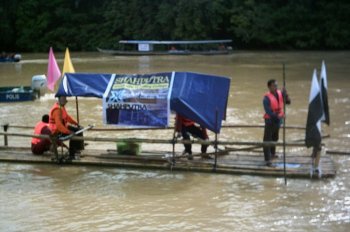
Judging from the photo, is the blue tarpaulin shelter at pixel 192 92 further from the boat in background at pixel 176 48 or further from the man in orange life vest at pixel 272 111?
the boat in background at pixel 176 48

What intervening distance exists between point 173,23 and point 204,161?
159 ft

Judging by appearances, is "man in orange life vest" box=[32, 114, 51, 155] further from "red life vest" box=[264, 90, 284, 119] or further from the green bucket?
"red life vest" box=[264, 90, 284, 119]

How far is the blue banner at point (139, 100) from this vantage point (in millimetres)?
11711

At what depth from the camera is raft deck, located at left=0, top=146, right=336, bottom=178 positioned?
36.3 feet

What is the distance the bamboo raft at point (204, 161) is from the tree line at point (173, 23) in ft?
143

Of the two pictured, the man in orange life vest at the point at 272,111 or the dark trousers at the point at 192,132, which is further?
the dark trousers at the point at 192,132

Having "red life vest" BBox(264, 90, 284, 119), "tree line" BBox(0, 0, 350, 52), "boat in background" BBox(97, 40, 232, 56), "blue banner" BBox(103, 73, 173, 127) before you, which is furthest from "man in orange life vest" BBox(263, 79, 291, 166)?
"tree line" BBox(0, 0, 350, 52)

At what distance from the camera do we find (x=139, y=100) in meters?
11.9

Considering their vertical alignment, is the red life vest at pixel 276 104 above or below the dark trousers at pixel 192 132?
above

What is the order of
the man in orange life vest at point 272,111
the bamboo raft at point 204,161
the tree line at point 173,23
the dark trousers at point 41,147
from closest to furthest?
the bamboo raft at point 204,161 < the man in orange life vest at point 272,111 < the dark trousers at point 41,147 < the tree line at point 173,23

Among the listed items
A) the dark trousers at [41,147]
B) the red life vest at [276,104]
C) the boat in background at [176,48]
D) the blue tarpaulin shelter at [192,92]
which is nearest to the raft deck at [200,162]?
the dark trousers at [41,147]

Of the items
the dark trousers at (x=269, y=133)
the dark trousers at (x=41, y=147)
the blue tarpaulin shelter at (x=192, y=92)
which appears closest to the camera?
the dark trousers at (x=269, y=133)

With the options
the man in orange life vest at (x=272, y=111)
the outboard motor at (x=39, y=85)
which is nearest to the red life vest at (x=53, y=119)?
the man in orange life vest at (x=272, y=111)

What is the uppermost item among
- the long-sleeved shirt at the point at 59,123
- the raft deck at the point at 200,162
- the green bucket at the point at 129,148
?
the long-sleeved shirt at the point at 59,123
